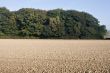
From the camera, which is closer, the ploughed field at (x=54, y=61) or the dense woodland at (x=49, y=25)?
the ploughed field at (x=54, y=61)

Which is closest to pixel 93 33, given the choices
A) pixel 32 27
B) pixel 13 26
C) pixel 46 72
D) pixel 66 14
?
pixel 66 14

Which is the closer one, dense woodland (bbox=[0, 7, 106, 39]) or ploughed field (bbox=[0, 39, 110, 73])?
ploughed field (bbox=[0, 39, 110, 73])

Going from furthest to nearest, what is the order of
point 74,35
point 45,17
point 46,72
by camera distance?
point 45,17
point 74,35
point 46,72

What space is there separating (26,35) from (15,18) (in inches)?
256

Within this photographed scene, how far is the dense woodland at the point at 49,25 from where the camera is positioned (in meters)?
79.5

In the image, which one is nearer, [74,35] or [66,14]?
[74,35]

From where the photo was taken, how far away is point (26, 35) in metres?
81.4

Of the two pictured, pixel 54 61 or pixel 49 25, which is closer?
pixel 54 61

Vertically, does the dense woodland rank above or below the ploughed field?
above

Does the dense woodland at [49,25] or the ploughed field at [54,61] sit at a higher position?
the dense woodland at [49,25]

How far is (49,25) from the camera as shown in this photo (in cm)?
8119

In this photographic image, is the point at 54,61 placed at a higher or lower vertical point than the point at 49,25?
lower

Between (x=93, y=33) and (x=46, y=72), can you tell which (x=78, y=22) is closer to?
(x=93, y=33)

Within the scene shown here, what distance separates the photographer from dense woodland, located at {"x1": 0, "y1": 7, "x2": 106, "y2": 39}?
79500 mm
